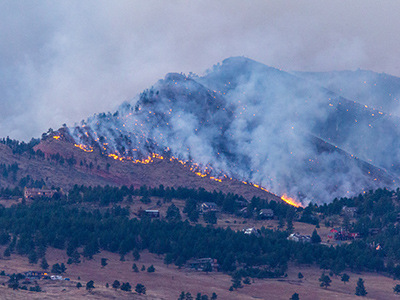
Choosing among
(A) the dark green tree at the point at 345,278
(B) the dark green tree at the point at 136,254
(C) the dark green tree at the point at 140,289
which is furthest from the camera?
(B) the dark green tree at the point at 136,254

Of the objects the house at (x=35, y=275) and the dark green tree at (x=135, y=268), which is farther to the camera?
the dark green tree at (x=135, y=268)

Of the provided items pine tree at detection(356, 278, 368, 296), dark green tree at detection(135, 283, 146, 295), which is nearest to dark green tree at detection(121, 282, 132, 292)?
dark green tree at detection(135, 283, 146, 295)

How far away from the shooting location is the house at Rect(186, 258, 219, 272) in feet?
554

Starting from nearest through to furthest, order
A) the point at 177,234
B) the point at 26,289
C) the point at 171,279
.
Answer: the point at 26,289, the point at 171,279, the point at 177,234

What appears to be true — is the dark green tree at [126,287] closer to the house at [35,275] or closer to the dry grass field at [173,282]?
Result: the dry grass field at [173,282]

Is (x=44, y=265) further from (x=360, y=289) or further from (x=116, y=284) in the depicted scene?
(x=360, y=289)

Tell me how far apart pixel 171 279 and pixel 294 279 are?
31.4 metres

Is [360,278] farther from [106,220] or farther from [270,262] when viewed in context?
[106,220]

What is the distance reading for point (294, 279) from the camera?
168 meters

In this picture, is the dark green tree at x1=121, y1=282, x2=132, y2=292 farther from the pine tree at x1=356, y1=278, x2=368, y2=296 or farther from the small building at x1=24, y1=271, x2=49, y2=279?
the pine tree at x1=356, y1=278, x2=368, y2=296

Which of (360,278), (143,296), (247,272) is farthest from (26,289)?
(360,278)

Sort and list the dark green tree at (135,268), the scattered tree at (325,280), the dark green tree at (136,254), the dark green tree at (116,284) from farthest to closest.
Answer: the dark green tree at (136,254) → the dark green tree at (135,268) → the scattered tree at (325,280) → the dark green tree at (116,284)

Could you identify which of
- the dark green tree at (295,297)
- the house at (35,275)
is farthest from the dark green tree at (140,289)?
the dark green tree at (295,297)

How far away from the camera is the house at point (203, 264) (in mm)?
168850
